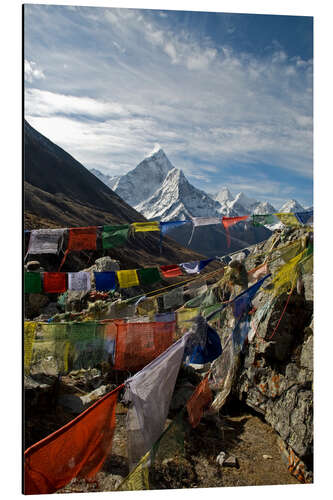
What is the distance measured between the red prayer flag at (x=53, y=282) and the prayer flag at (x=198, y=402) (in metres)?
1.82

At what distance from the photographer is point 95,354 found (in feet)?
9.89

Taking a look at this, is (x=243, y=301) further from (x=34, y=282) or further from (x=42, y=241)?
(x=34, y=282)

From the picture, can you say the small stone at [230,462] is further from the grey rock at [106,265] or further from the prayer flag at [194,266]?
the grey rock at [106,265]

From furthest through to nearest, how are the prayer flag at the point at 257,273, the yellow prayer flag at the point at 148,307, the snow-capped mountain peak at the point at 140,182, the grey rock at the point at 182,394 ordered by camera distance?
1. the snow-capped mountain peak at the point at 140,182
2. the yellow prayer flag at the point at 148,307
3. the grey rock at the point at 182,394
4. the prayer flag at the point at 257,273

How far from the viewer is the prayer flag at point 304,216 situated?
3.08 meters

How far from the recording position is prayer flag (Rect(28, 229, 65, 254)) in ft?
10.4

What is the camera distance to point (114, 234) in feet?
11.8

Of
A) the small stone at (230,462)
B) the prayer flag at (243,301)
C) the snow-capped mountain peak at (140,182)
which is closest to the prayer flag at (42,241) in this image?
the prayer flag at (243,301)

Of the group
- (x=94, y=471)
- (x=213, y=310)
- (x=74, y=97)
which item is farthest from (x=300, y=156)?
(x=94, y=471)

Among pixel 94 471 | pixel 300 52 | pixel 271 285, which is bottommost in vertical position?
pixel 94 471

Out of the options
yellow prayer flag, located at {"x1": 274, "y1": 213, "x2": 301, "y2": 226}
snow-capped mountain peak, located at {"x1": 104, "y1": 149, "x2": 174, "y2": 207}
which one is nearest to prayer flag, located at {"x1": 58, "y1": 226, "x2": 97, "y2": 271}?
yellow prayer flag, located at {"x1": 274, "y1": 213, "x2": 301, "y2": 226}
